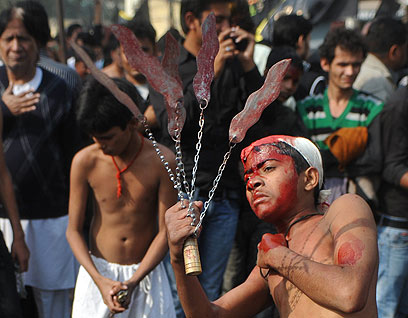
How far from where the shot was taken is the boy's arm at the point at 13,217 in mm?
3859

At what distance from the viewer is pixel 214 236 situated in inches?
161

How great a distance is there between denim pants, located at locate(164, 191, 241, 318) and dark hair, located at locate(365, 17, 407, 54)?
229cm

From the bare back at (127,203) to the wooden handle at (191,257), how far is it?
4.59 ft

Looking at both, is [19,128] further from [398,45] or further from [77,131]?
[398,45]

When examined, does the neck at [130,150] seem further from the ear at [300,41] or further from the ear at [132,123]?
the ear at [300,41]

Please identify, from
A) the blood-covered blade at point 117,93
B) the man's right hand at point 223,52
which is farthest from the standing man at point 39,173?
the blood-covered blade at point 117,93

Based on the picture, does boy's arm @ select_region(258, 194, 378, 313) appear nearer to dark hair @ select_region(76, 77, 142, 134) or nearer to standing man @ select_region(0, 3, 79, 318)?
dark hair @ select_region(76, 77, 142, 134)

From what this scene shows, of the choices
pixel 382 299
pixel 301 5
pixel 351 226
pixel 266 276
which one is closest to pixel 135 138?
pixel 266 276

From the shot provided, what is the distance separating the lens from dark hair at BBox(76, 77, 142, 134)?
3346 millimetres

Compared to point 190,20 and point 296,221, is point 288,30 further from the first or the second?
point 296,221

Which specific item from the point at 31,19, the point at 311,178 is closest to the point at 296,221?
the point at 311,178

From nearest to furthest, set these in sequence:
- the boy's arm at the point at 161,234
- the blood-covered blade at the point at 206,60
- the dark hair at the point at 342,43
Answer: the blood-covered blade at the point at 206,60, the boy's arm at the point at 161,234, the dark hair at the point at 342,43

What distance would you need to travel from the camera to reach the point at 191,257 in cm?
198

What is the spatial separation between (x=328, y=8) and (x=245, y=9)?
9.02ft
